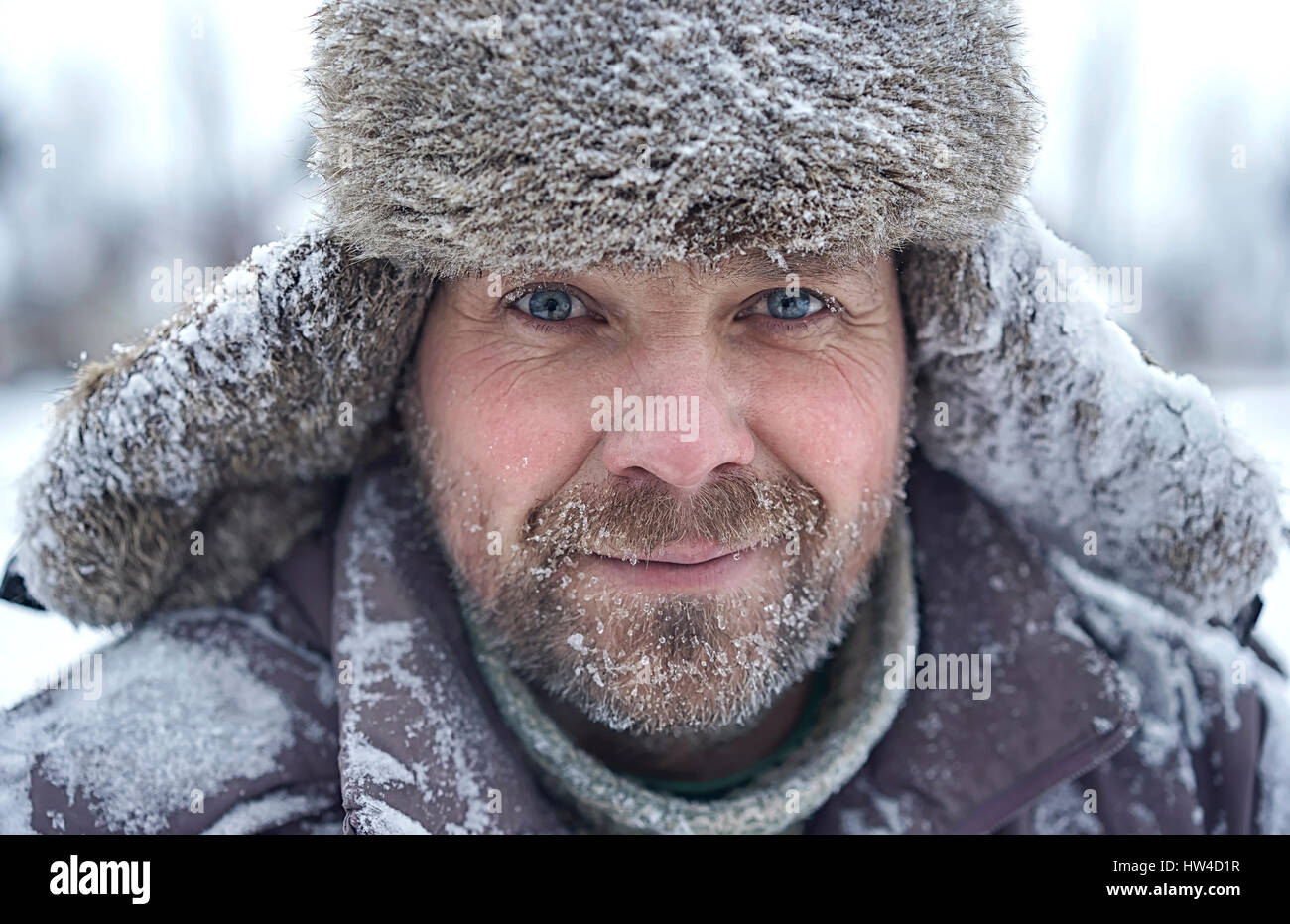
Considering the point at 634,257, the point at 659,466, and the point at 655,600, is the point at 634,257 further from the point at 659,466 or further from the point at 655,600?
the point at 655,600

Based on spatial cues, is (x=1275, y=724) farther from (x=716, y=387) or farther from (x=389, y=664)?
(x=389, y=664)

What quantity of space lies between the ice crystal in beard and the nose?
0.19 ft

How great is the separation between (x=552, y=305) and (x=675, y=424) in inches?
11.2

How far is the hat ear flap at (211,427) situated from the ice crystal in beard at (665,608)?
1.27 ft

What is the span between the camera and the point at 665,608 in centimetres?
134

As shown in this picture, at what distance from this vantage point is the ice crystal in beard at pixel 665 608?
132 cm

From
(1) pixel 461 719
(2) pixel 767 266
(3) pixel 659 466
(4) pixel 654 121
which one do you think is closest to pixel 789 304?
(2) pixel 767 266

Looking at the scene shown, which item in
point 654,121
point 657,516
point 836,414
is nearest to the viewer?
point 654,121

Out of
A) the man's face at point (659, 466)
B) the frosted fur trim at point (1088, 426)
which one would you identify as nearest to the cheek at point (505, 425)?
the man's face at point (659, 466)

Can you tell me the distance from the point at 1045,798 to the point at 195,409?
1612mm

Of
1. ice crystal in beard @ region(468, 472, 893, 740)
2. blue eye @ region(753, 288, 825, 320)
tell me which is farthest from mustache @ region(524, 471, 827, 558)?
blue eye @ region(753, 288, 825, 320)
